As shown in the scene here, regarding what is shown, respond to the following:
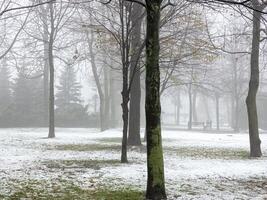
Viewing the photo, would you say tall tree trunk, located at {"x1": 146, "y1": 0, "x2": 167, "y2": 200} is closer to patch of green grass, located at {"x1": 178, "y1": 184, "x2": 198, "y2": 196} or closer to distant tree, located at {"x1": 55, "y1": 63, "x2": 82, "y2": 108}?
patch of green grass, located at {"x1": 178, "y1": 184, "x2": 198, "y2": 196}

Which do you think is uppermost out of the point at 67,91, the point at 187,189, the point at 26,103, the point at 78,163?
the point at 67,91

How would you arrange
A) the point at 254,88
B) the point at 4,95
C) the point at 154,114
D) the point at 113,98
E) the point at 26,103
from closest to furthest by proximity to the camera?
the point at 154,114
the point at 254,88
the point at 26,103
the point at 113,98
the point at 4,95

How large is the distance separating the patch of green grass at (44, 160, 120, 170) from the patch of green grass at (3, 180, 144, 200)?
297 centimetres

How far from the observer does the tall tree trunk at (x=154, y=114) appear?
9.23m

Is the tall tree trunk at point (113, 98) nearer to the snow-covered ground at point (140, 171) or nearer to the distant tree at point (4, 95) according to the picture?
the distant tree at point (4, 95)

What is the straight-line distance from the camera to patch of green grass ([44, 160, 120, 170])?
45.6 feet

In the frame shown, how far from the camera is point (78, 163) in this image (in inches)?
584

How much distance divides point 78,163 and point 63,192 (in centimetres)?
485

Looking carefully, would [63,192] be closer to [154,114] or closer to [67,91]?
[154,114]

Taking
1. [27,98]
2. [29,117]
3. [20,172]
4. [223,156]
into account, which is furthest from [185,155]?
[27,98]

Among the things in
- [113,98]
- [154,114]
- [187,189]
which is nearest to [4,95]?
[113,98]

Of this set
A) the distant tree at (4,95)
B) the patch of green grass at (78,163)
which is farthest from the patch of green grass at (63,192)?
the distant tree at (4,95)

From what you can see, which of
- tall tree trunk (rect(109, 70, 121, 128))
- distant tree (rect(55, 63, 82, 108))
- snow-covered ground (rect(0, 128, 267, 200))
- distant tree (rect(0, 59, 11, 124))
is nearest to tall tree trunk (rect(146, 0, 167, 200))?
snow-covered ground (rect(0, 128, 267, 200))

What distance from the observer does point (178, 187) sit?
11.1 meters
